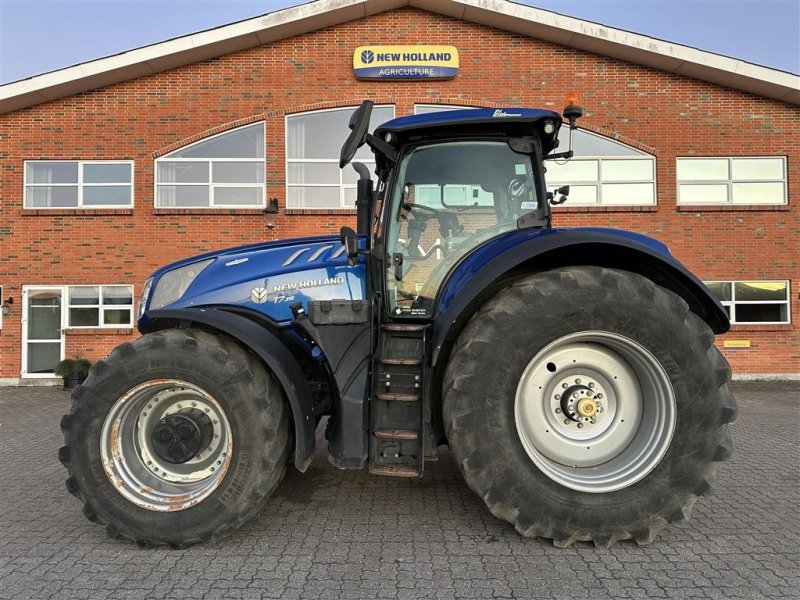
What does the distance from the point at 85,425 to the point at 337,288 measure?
5.46 ft

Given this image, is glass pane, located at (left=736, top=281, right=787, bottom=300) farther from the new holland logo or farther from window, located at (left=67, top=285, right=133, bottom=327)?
window, located at (left=67, top=285, right=133, bottom=327)

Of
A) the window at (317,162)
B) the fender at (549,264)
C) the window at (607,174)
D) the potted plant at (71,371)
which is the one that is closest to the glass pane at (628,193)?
the window at (607,174)

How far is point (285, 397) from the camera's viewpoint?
2.93 metres

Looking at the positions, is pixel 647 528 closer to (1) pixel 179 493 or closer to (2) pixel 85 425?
(1) pixel 179 493

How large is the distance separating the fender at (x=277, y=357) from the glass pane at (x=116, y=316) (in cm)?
770

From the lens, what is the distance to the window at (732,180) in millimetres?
9656

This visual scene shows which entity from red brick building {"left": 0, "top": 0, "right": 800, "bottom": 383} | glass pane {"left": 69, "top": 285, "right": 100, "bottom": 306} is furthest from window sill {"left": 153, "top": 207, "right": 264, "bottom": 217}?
glass pane {"left": 69, "top": 285, "right": 100, "bottom": 306}

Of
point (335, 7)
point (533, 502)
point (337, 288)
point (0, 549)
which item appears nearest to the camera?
point (533, 502)

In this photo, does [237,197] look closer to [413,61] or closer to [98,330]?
[98,330]

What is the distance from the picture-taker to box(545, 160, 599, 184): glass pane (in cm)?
975

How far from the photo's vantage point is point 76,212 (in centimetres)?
955

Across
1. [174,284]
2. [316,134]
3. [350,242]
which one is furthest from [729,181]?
[174,284]

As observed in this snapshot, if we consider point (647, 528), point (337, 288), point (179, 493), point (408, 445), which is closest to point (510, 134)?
point (337, 288)

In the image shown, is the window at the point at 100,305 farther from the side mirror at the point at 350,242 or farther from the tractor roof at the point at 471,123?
the tractor roof at the point at 471,123
